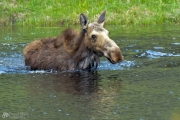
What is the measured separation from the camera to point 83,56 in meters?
13.7

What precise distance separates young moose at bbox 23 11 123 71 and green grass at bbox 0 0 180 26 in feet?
37.1

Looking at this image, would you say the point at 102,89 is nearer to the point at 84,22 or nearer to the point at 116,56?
the point at 116,56

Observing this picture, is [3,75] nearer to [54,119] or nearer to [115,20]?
[54,119]

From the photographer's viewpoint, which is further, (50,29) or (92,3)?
(92,3)

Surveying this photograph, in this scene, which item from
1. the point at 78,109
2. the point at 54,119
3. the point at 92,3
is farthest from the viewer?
the point at 92,3

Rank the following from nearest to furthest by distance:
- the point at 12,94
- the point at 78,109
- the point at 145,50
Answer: the point at 78,109 → the point at 12,94 → the point at 145,50

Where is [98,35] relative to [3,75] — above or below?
above

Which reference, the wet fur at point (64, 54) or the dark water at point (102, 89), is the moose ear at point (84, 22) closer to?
the wet fur at point (64, 54)

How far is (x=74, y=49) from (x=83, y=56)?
0.36m

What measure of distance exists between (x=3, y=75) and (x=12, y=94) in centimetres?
254

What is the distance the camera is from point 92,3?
2842cm

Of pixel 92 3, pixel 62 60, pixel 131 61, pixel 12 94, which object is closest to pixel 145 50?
pixel 131 61

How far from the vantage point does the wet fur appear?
13781mm

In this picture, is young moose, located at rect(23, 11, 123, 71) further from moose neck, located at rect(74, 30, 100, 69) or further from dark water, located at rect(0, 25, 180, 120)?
dark water, located at rect(0, 25, 180, 120)
